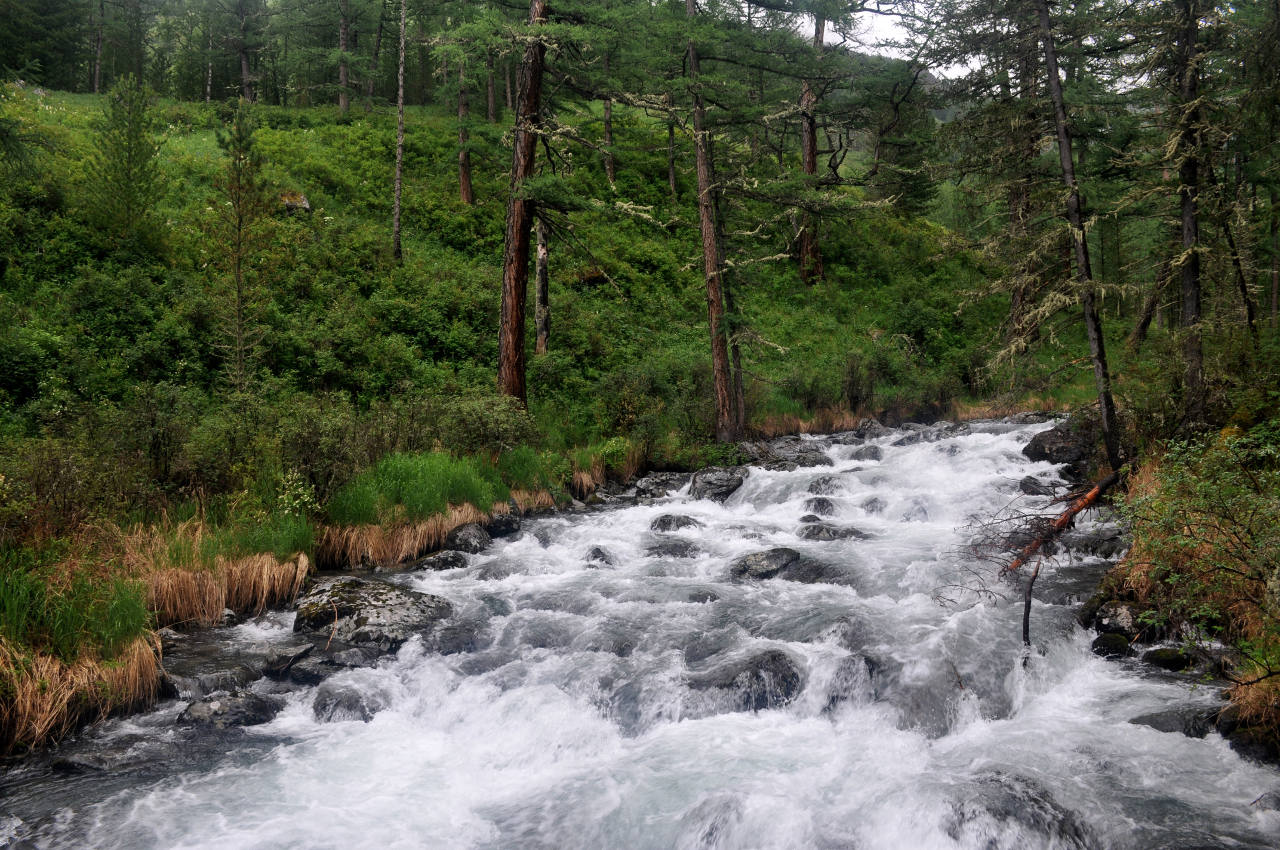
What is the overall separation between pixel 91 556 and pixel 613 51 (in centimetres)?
1352

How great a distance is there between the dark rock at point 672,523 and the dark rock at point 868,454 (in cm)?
652

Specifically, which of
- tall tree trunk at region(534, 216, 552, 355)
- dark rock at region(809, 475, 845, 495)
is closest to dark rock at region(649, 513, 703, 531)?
dark rock at region(809, 475, 845, 495)

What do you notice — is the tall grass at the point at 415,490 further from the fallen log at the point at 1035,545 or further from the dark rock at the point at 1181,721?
the dark rock at the point at 1181,721

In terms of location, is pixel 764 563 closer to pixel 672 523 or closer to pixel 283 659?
pixel 672 523

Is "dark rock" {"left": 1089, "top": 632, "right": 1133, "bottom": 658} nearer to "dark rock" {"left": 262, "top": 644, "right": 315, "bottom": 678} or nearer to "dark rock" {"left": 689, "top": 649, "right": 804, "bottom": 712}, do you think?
"dark rock" {"left": 689, "top": 649, "right": 804, "bottom": 712}

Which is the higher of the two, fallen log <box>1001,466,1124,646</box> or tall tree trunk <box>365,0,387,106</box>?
tall tree trunk <box>365,0,387,106</box>

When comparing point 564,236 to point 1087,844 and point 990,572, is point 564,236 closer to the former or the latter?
point 990,572

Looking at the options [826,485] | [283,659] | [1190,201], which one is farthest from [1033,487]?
[283,659]

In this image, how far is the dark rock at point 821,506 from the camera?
13.8 metres


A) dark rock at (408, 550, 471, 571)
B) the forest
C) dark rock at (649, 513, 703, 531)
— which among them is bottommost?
dark rock at (408, 550, 471, 571)

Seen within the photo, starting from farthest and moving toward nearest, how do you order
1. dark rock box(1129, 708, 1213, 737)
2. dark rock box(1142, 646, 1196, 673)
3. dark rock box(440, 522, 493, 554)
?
dark rock box(440, 522, 493, 554) < dark rock box(1142, 646, 1196, 673) < dark rock box(1129, 708, 1213, 737)

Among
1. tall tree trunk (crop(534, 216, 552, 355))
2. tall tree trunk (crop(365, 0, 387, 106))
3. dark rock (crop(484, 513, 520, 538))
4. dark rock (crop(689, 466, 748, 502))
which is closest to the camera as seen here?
dark rock (crop(484, 513, 520, 538))

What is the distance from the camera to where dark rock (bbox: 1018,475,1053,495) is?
13141 millimetres

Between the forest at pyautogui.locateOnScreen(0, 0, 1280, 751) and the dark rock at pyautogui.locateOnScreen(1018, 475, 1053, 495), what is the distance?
40.4 inches
